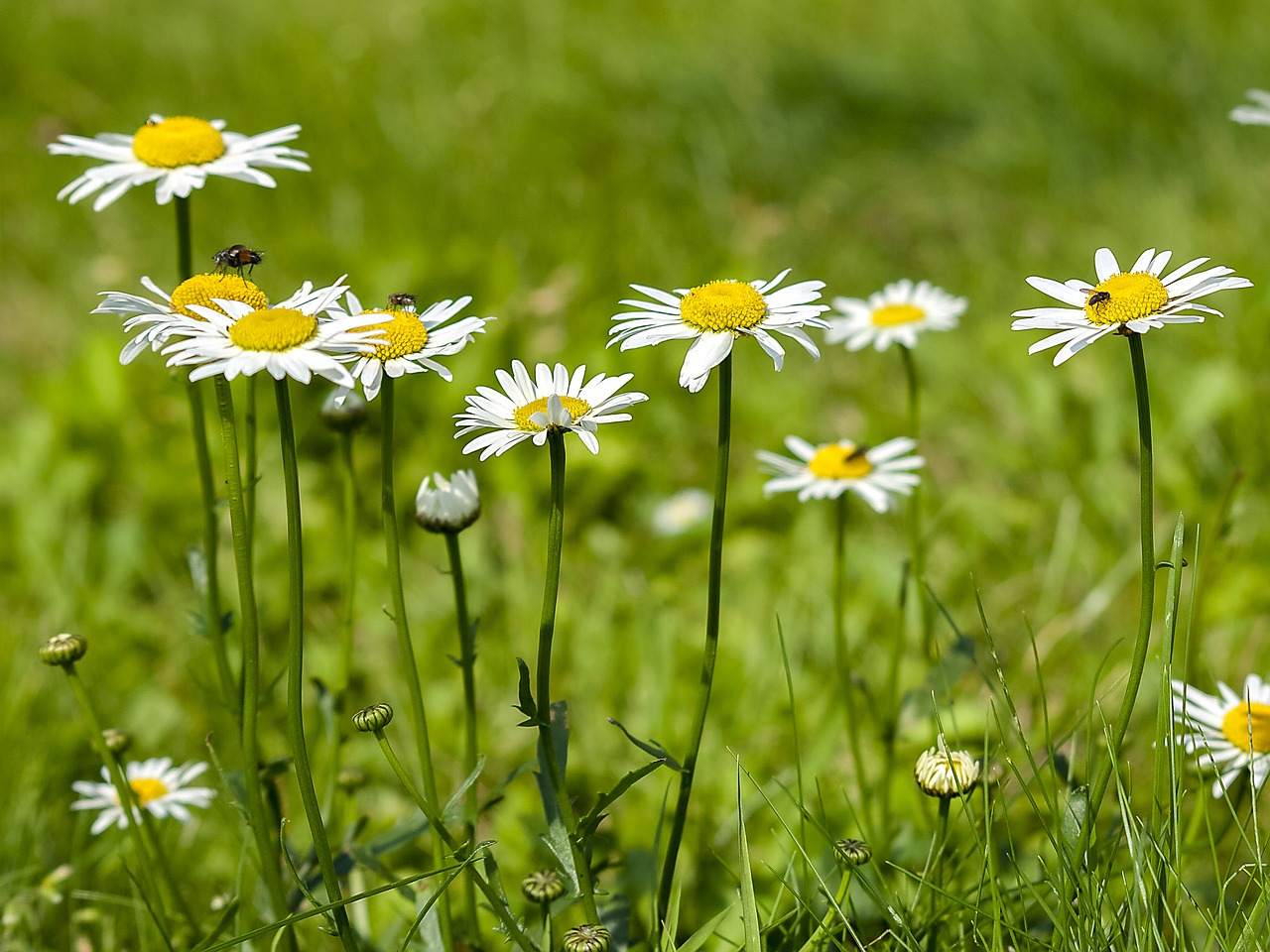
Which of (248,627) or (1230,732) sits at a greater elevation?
(248,627)

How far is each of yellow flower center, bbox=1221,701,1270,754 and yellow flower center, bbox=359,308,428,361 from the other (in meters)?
1.00

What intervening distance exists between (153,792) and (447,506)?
2.09 ft

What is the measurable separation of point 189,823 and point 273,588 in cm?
69

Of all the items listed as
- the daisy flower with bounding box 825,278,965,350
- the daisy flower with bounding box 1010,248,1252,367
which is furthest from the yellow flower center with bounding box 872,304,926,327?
the daisy flower with bounding box 1010,248,1252,367

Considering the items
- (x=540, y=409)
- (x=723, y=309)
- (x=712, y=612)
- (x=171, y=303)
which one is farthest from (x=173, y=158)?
(x=712, y=612)

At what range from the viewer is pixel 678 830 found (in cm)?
118

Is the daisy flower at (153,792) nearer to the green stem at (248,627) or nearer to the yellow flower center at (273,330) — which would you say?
the green stem at (248,627)

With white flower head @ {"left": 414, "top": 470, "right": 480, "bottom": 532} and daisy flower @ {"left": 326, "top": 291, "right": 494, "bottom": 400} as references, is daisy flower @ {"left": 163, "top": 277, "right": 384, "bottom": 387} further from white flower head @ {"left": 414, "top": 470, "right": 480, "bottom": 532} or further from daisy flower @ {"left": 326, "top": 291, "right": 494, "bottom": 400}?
white flower head @ {"left": 414, "top": 470, "right": 480, "bottom": 532}

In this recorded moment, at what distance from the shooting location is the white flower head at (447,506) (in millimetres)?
1275

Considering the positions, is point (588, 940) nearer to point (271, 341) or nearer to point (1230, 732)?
point (271, 341)

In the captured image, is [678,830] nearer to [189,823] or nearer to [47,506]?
[189,823]

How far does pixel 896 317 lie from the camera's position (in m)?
1.83

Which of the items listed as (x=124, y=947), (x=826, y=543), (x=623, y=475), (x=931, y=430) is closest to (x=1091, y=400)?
(x=931, y=430)

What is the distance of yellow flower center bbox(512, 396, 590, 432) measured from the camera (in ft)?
3.52
